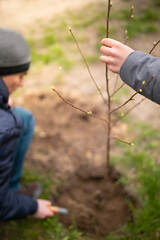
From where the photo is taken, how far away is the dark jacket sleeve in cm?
155

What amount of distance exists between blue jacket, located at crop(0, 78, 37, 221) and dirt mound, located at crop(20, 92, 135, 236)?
548mm

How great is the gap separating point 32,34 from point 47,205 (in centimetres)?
382

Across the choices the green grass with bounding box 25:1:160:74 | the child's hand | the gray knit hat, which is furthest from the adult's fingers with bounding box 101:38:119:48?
the green grass with bounding box 25:1:160:74

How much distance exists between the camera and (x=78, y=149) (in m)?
2.75

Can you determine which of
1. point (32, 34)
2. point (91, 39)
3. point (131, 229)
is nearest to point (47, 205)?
point (131, 229)

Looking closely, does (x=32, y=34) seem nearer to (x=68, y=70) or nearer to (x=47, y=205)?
(x=68, y=70)

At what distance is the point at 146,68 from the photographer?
121cm

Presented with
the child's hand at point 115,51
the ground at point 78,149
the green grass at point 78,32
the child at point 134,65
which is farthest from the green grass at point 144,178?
the green grass at point 78,32

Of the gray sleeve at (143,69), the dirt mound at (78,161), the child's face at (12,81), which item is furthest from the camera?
the dirt mound at (78,161)

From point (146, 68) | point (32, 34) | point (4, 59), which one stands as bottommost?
point (32, 34)

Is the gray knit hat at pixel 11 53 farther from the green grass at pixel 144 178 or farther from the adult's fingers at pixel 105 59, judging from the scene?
Result: the green grass at pixel 144 178

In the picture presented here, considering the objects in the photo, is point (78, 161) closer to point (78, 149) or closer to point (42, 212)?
point (78, 149)

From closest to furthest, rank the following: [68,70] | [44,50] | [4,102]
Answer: [4,102], [68,70], [44,50]

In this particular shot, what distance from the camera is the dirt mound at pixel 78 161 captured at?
2127 millimetres
